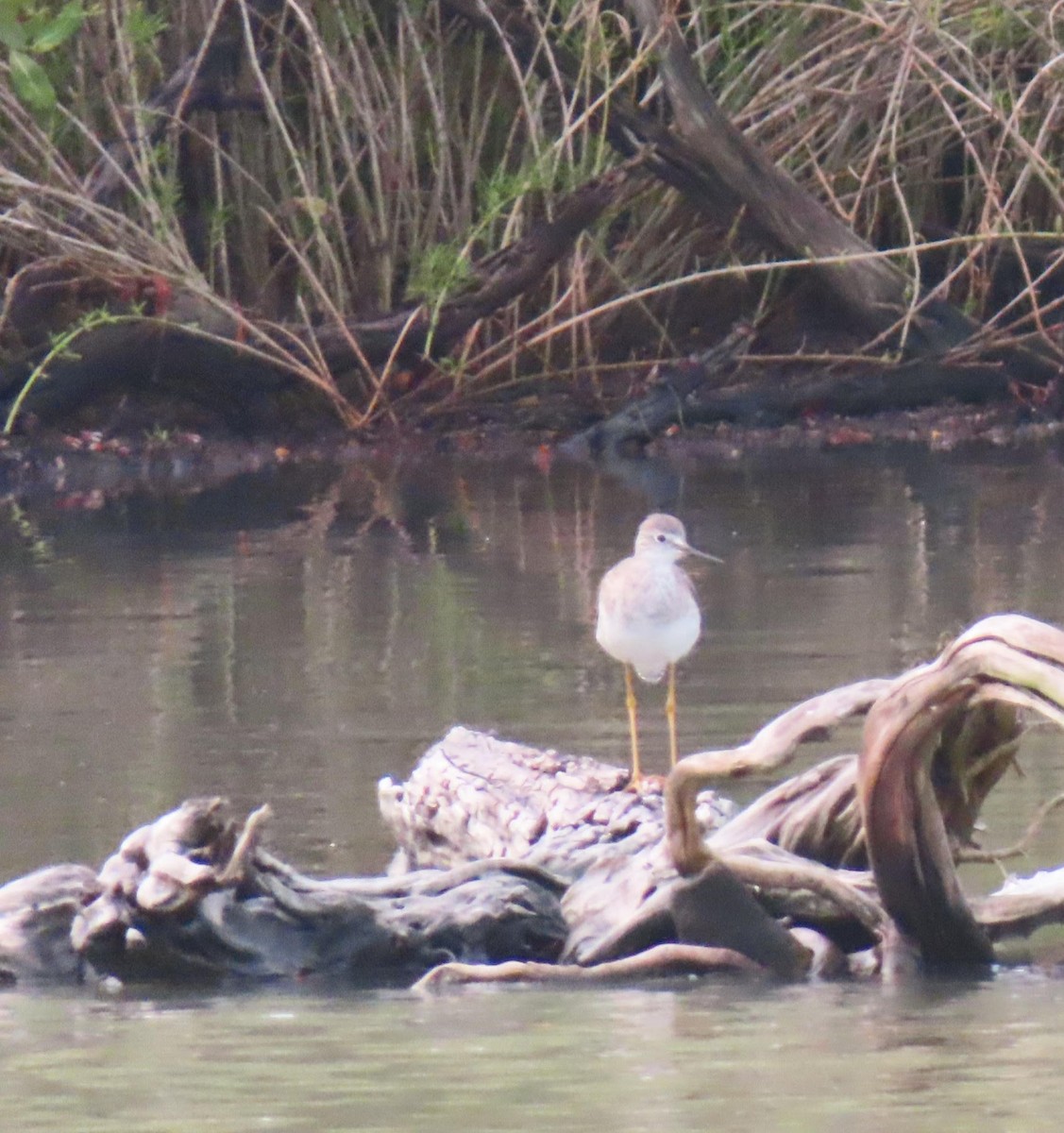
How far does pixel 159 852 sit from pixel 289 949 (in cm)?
30

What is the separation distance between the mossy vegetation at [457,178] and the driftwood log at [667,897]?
8.90 metres

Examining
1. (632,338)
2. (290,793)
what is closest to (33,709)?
(290,793)

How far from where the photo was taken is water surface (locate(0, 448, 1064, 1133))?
3775 millimetres

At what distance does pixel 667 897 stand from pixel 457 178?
1136 centimetres

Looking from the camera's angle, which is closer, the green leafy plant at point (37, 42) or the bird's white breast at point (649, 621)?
the bird's white breast at point (649, 621)

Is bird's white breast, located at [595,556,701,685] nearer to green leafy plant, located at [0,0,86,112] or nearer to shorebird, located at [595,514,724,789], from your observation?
shorebird, located at [595,514,724,789]

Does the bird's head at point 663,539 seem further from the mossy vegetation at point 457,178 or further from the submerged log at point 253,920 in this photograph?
the mossy vegetation at point 457,178

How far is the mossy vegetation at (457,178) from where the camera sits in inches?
555

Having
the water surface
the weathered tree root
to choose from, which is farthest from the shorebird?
the weathered tree root

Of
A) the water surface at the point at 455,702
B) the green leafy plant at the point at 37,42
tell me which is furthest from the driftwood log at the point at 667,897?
the green leafy plant at the point at 37,42

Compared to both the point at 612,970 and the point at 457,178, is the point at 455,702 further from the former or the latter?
the point at 457,178

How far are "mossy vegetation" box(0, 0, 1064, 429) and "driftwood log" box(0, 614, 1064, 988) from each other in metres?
8.90

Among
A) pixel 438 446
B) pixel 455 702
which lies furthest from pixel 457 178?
pixel 455 702

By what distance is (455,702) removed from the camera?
764 cm
